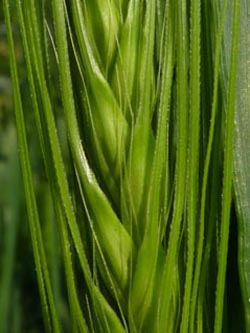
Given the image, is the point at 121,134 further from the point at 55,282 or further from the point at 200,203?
the point at 55,282

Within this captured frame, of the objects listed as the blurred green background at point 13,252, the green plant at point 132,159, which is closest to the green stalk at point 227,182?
the green plant at point 132,159

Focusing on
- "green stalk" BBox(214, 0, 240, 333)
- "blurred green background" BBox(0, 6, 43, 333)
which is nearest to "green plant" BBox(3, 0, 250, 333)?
"green stalk" BBox(214, 0, 240, 333)

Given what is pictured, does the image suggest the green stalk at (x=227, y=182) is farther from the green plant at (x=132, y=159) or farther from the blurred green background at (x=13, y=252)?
the blurred green background at (x=13, y=252)

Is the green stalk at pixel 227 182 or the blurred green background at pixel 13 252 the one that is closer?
the green stalk at pixel 227 182

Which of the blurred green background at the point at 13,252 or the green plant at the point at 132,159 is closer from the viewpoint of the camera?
the green plant at the point at 132,159

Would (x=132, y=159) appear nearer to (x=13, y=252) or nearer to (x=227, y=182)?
(x=227, y=182)

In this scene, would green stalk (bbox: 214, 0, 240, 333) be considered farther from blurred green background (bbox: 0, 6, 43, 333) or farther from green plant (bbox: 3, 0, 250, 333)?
blurred green background (bbox: 0, 6, 43, 333)

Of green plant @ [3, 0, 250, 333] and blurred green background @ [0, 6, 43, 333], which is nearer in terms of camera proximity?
green plant @ [3, 0, 250, 333]

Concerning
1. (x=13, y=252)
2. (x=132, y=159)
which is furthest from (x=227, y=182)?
(x=13, y=252)
